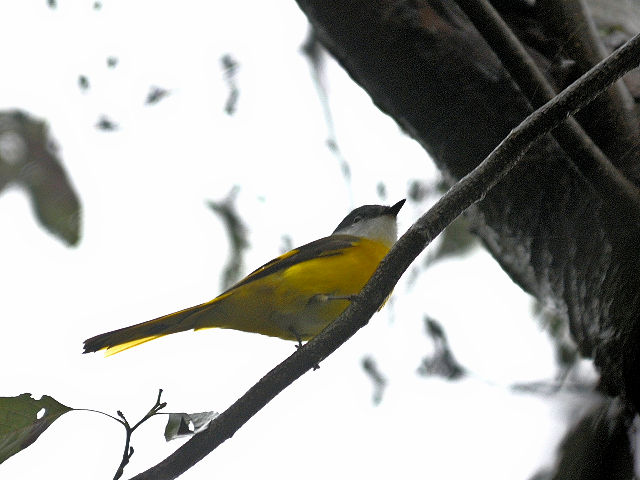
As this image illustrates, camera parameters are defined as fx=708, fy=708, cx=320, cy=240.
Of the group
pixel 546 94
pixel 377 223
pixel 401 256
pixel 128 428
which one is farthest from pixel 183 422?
pixel 377 223

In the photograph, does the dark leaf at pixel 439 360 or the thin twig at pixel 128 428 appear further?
the dark leaf at pixel 439 360

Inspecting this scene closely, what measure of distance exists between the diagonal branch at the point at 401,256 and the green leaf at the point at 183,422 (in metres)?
0.27

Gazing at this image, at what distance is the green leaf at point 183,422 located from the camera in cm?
254

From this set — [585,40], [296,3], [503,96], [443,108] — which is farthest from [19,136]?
[585,40]

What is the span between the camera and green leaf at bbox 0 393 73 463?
2469 mm

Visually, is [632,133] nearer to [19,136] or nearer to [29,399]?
[29,399]

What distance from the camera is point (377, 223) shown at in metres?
5.18

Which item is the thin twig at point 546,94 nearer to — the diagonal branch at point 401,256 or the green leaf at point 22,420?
the diagonal branch at point 401,256

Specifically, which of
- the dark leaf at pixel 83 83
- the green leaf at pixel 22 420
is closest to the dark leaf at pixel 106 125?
the dark leaf at pixel 83 83

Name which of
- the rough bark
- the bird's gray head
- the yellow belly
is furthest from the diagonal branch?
the bird's gray head

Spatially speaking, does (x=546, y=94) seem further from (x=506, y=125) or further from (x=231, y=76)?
(x=231, y=76)

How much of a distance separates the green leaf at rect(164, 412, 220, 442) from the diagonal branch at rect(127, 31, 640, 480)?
267mm

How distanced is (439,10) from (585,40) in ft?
2.23

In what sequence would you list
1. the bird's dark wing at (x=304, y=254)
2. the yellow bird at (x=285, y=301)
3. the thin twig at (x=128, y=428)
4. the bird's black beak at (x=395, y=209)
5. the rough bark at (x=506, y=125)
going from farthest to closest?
the bird's black beak at (x=395, y=209)
the bird's dark wing at (x=304, y=254)
the yellow bird at (x=285, y=301)
the rough bark at (x=506, y=125)
the thin twig at (x=128, y=428)
